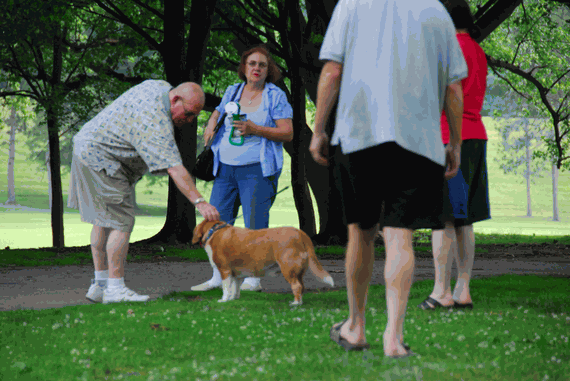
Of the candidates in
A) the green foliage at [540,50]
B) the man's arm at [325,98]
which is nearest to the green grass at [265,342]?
the man's arm at [325,98]

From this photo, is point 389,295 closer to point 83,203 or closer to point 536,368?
point 536,368

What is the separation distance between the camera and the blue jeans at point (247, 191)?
6027 millimetres

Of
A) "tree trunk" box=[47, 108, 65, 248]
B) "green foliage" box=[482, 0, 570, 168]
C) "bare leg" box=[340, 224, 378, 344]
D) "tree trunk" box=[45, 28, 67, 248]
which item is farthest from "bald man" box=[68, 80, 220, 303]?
"green foliage" box=[482, 0, 570, 168]

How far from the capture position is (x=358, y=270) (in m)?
3.38

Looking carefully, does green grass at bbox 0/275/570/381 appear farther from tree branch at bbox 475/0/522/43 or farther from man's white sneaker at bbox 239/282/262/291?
tree branch at bbox 475/0/522/43

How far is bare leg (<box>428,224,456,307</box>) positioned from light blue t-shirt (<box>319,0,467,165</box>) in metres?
1.91

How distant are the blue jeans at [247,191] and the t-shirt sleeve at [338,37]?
8.97 feet

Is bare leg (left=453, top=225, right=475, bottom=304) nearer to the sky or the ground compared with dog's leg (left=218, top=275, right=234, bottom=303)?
nearer to the sky

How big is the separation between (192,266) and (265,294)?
3629mm

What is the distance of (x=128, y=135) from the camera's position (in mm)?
5359

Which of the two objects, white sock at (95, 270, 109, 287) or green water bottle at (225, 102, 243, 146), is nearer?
white sock at (95, 270, 109, 287)

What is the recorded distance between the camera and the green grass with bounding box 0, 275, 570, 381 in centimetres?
295

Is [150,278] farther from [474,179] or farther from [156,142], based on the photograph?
[474,179]

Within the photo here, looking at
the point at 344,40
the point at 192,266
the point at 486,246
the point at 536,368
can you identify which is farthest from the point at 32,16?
the point at 536,368
